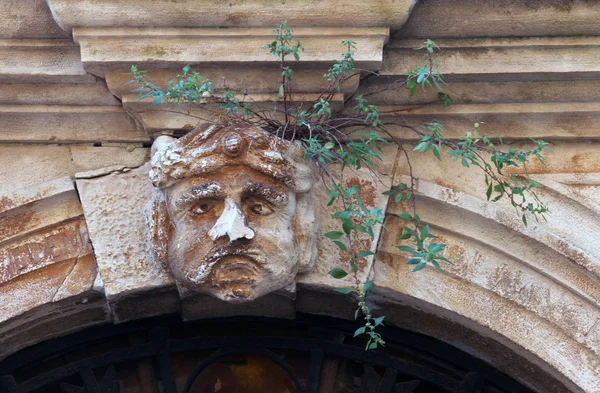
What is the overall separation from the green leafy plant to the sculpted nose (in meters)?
0.22

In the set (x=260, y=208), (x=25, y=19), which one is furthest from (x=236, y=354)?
(x=25, y=19)

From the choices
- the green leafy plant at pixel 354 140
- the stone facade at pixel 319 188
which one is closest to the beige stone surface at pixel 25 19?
the stone facade at pixel 319 188

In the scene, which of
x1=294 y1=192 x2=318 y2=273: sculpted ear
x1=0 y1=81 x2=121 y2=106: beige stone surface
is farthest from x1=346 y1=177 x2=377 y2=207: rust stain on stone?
x1=0 y1=81 x2=121 y2=106: beige stone surface

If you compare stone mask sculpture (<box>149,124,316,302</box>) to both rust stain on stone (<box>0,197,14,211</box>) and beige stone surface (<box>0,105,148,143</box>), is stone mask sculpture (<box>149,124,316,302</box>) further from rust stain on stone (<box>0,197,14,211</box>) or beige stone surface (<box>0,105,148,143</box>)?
rust stain on stone (<box>0,197,14,211</box>)

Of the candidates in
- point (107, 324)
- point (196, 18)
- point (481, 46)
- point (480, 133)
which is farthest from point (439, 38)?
point (107, 324)

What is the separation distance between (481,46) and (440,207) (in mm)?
480

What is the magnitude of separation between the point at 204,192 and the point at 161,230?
22 cm

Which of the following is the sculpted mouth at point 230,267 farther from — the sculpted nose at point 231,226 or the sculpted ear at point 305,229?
the sculpted ear at point 305,229

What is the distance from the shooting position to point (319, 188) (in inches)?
107

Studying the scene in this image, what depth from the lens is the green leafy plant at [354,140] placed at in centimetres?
246

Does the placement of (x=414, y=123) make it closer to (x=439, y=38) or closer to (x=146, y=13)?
(x=439, y=38)

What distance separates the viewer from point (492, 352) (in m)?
2.82

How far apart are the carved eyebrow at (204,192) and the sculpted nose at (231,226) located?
0.16 ft

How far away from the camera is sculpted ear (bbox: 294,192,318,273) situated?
259cm
